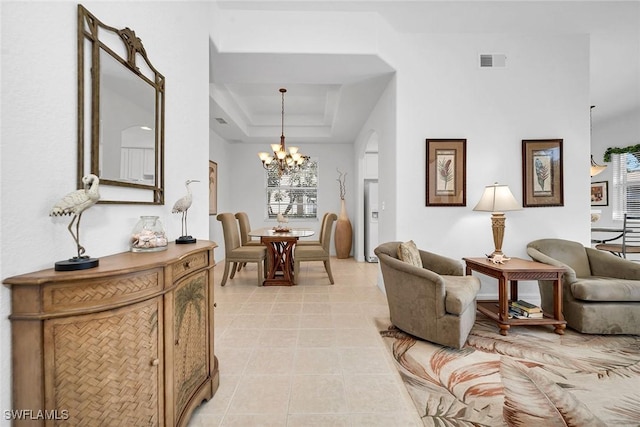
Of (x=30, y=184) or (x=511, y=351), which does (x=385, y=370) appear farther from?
(x=30, y=184)

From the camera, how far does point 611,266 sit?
2.97 metres

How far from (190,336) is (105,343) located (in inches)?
20.4

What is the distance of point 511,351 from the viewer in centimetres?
236

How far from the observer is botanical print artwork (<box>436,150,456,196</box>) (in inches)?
139

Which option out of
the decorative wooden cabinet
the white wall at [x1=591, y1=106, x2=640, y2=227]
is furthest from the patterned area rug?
the white wall at [x1=591, y1=106, x2=640, y2=227]

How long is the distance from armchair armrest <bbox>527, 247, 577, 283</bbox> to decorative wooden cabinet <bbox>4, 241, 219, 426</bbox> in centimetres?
318

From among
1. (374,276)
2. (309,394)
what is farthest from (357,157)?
(309,394)

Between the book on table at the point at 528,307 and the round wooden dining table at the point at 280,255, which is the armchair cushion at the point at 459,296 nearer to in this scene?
the book on table at the point at 528,307

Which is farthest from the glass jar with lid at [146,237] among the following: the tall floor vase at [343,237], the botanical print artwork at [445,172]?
the tall floor vase at [343,237]

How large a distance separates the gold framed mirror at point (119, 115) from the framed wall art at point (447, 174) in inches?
113

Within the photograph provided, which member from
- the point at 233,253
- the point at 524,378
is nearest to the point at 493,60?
the point at 524,378

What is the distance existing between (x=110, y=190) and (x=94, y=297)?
64cm

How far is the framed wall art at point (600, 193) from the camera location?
19.5ft

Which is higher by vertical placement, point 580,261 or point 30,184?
point 30,184
